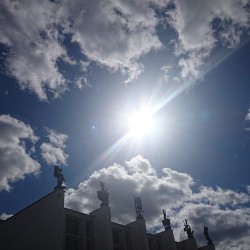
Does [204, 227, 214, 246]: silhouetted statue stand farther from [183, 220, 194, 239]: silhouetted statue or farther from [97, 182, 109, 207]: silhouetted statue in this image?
[97, 182, 109, 207]: silhouetted statue

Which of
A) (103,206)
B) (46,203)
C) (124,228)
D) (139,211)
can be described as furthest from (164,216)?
(46,203)

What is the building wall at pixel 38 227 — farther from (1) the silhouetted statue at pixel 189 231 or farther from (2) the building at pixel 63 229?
(1) the silhouetted statue at pixel 189 231

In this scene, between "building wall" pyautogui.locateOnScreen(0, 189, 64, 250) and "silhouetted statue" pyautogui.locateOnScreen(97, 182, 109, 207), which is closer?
"building wall" pyautogui.locateOnScreen(0, 189, 64, 250)

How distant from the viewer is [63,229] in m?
23.3

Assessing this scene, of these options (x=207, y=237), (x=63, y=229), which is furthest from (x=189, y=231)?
(x=63, y=229)

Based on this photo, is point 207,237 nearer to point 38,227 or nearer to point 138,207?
point 138,207

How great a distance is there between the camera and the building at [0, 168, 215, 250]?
910 inches

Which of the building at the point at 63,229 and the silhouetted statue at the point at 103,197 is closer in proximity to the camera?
the building at the point at 63,229

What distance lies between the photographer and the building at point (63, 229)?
23.1 meters

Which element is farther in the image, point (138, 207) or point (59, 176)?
point (138, 207)

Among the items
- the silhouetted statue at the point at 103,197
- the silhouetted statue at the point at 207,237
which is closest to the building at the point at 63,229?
the silhouetted statue at the point at 103,197

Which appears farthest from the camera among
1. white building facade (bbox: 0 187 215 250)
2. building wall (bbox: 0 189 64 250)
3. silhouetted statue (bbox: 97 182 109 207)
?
silhouetted statue (bbox: 97 182 109 207)

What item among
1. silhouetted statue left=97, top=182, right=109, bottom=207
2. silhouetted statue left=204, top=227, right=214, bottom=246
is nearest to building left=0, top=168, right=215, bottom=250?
silhouetted statue left=97, top=182, right=109, bottom=207

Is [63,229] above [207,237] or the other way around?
the other way around
